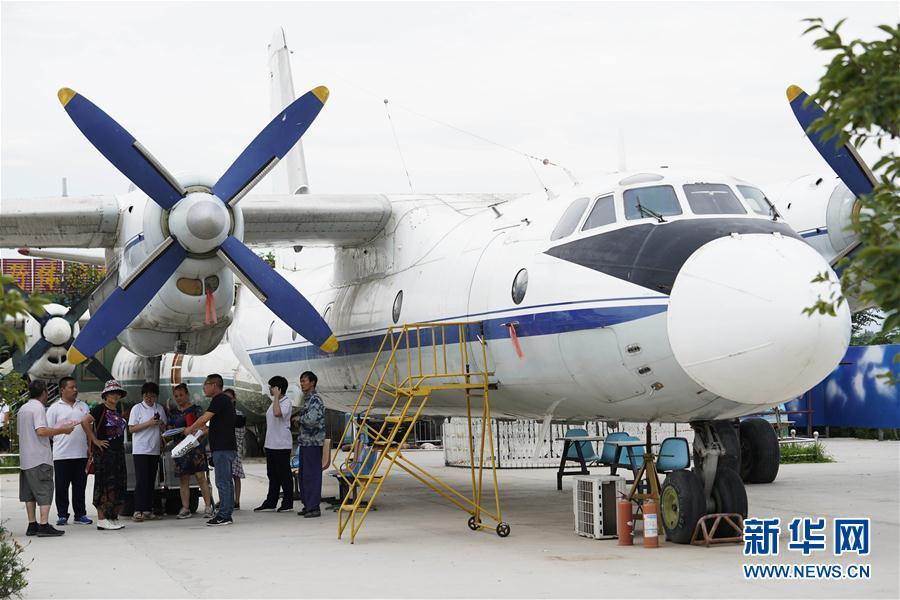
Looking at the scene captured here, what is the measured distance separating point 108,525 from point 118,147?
4.32m

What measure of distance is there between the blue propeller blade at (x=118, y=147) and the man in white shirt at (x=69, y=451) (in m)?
2.39

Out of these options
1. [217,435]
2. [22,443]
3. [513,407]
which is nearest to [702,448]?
[513,407]

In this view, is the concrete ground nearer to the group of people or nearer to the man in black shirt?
the group of people

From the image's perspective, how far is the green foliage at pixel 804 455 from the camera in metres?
20.2

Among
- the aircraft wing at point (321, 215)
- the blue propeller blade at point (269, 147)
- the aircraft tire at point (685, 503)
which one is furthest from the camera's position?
the aircraft wing at point (321, 215)

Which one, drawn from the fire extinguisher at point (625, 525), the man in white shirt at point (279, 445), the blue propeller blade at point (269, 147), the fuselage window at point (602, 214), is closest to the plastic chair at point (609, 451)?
the man in white shirt at point (279, 445)

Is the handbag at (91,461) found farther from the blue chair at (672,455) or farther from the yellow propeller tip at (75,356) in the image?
the blue chair at (672,455)

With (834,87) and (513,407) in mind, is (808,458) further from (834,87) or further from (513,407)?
(834,87)

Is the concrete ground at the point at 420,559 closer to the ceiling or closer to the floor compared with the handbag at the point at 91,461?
closer to the floor

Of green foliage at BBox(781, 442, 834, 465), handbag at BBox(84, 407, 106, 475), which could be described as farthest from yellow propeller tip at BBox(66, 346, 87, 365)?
green foliage at BBox(781, 442, 834, 465)

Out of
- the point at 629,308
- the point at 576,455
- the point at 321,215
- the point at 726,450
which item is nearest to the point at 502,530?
the point at 726,450

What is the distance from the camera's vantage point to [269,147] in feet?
42.3

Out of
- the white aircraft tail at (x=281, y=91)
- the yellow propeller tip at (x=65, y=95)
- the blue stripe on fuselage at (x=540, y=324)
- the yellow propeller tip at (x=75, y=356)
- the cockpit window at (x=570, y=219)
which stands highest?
the white aircraft tail at (x=281, y=91)

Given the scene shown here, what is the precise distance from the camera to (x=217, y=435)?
11.9m
